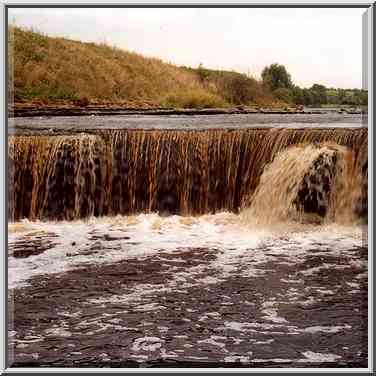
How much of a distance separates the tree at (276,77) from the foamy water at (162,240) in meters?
0.91

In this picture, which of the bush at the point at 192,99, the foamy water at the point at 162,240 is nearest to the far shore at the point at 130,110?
the bush at the point at 192,99

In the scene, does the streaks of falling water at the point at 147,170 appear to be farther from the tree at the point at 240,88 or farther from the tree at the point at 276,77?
the tree at the point at 276,77

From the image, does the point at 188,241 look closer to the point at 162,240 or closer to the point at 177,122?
the point at 162,240

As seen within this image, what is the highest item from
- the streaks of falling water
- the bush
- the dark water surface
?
the bush

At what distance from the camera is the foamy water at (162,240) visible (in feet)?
14.2

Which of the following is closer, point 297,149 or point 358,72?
point 358,72

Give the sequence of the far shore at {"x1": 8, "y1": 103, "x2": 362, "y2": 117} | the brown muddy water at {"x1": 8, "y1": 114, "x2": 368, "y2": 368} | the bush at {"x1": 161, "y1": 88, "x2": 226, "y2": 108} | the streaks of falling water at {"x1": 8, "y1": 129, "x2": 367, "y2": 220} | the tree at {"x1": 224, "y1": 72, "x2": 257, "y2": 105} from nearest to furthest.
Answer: the brown muddy water at {"x1": 8, "y1": 114, "x2": 368, "y2": 368} → the far shore at {"x1": 8, "y1": 103, "x2": 362, "y2": 117} → the tree at {"x1": 224, "y1": 72, "x2": 257, "y2": 105} → the bush at {"x1": 161, "y1": 88, "x2": 226, "y2": 108} → the streaks of falling water at {"x1": 8, "y1": 129, "x2": 367, "y2": 220}

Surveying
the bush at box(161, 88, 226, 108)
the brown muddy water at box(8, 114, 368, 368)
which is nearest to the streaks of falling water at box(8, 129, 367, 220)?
the brown muddy water at box(8, 114, 368, 368)

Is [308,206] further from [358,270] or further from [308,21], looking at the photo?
[308,21]

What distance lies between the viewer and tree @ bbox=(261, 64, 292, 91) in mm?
4320

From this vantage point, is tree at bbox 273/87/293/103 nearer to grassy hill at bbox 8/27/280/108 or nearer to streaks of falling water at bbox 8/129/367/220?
grassy hill at bbox 8/27/280/108

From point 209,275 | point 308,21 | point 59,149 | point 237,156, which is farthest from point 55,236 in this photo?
point 308,21

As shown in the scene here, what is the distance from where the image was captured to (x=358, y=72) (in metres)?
4.18

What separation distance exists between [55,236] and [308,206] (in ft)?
5.39
